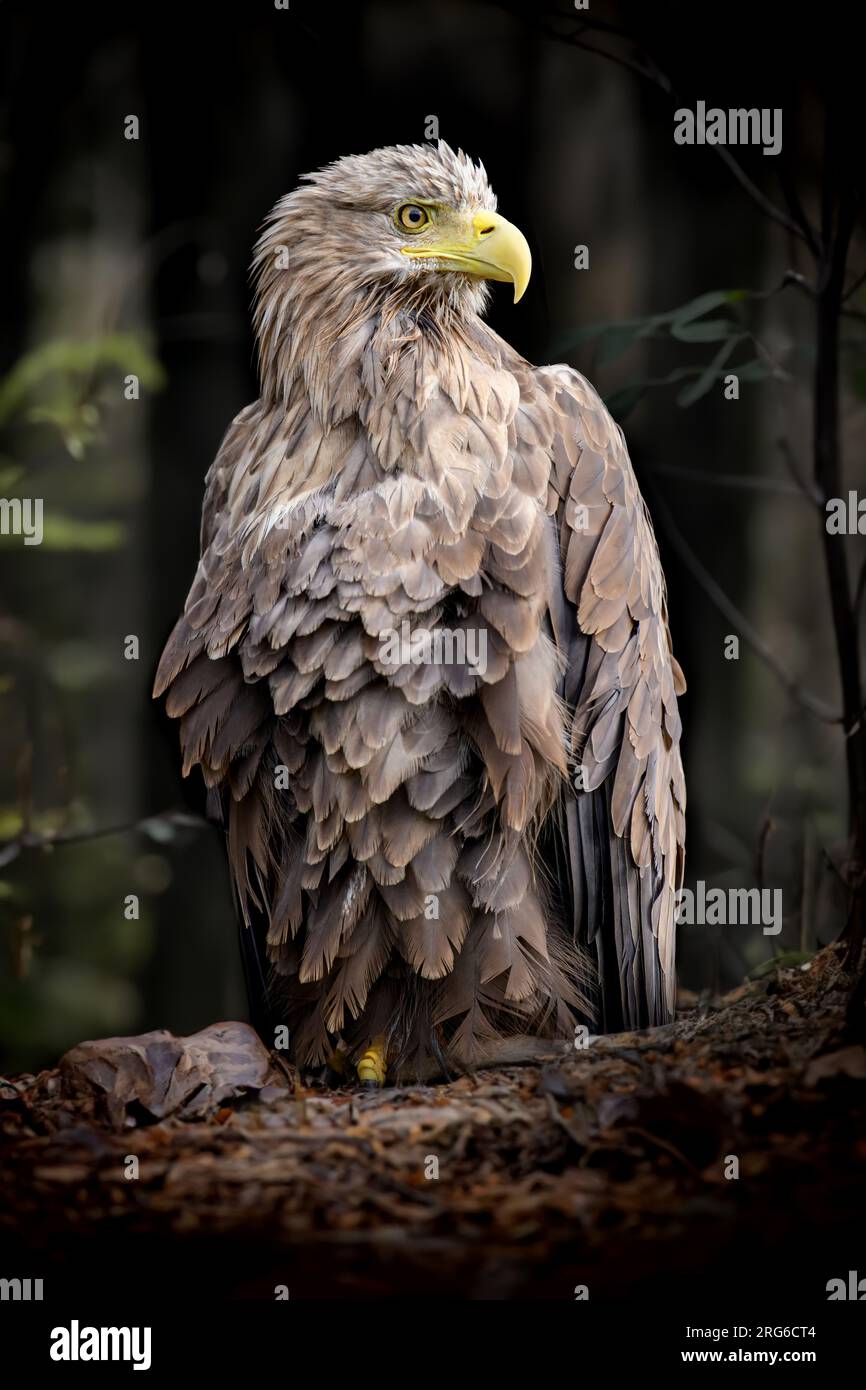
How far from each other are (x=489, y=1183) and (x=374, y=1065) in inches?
38.3

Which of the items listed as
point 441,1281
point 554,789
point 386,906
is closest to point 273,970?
point 386,906

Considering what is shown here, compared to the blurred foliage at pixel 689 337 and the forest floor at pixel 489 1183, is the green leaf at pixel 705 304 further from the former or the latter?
the forest floor at pixel 489 1183

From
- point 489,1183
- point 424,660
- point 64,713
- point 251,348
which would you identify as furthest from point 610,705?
point 64,713

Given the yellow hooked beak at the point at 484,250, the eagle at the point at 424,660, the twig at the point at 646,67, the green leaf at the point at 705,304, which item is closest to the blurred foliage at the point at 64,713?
the eagle at the point at 424,660

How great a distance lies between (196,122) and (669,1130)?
12.2ft

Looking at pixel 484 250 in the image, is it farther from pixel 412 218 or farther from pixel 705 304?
pixel 705 304

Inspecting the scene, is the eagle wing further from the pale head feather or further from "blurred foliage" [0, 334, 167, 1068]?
"blurred foliage" [0, 334, 167, 1068]

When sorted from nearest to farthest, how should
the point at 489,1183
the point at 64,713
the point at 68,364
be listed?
1. the point at 489,1183
2. the point at 68,364
3. the point at 64,713

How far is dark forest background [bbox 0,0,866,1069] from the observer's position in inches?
150

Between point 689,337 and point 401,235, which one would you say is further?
point 689,337

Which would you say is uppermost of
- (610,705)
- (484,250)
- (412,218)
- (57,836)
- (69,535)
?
(412,218)

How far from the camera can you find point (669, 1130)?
2484mm

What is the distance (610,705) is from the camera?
3.39 meters

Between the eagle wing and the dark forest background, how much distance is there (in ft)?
1.34
